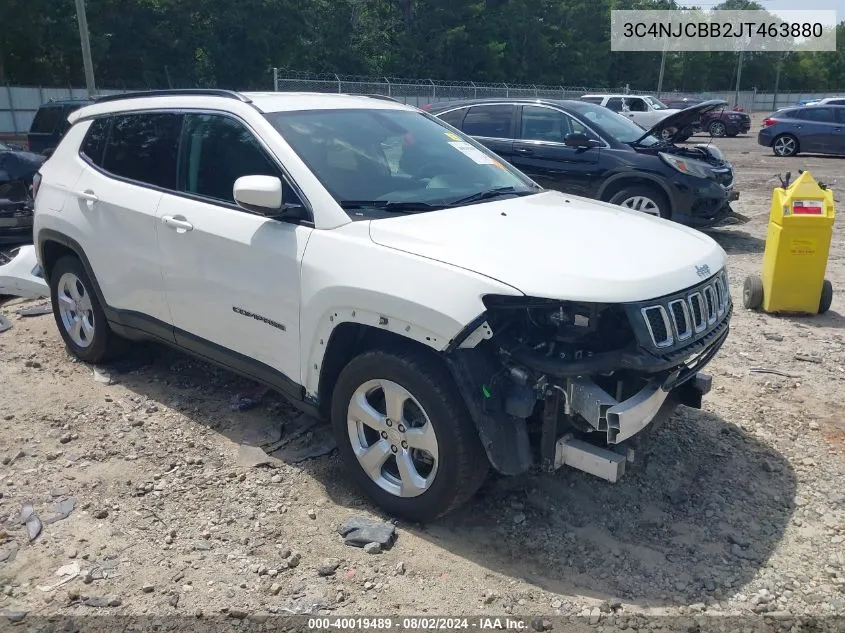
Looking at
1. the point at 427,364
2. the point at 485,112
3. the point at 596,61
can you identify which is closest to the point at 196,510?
the point at 427,364

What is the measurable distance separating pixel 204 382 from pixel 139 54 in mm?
35422

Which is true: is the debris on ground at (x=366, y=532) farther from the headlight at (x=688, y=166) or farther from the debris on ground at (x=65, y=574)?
the headlight at (x=688, y=166)

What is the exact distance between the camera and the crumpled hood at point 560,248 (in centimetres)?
295

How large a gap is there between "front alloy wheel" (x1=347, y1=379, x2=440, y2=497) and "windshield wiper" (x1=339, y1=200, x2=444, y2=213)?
875mm

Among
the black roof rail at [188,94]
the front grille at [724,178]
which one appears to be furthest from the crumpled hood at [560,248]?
Answer: the front grille at [724,178]

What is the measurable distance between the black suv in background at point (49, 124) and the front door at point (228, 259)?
10379 mm

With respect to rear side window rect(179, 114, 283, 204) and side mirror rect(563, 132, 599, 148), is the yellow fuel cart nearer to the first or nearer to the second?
side mirror rect(563, 132, 599, 148)

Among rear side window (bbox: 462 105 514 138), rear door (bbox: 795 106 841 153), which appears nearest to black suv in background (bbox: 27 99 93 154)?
rear side window (bbox: 462 105 514 138)

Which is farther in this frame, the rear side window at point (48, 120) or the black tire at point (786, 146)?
the black tire at point (786, 146)

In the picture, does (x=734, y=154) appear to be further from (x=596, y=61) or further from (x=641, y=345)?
(x=596, y=61)

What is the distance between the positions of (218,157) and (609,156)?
21.2 feet

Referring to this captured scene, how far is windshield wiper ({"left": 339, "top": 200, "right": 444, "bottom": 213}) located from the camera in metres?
3.61

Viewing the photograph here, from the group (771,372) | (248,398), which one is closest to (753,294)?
(771,372)

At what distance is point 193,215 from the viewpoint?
408 centimetres
